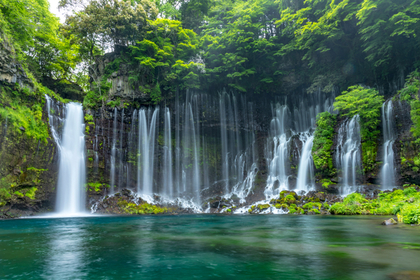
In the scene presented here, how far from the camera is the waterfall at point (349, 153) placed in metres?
20.5

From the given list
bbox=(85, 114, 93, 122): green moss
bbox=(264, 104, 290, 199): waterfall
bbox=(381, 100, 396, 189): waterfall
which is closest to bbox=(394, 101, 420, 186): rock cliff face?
bbox=(381, 100, 396, 189): waterfall

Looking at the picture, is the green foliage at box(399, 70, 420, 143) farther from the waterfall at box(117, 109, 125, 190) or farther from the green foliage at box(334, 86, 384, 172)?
the waterfall at box(117, 109, 125, 190)

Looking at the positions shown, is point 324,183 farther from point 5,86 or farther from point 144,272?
point 5,86

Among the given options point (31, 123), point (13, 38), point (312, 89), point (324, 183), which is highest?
point (13, 38)

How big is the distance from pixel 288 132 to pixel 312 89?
5434 millimetres

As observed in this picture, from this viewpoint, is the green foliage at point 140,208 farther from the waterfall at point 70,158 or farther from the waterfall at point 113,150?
the waterfall at point 70,158

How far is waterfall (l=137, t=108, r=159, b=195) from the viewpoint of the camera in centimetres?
2627

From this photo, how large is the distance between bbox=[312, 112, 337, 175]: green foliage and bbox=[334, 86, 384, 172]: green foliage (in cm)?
259

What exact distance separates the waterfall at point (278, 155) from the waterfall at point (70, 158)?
17117 millimetres

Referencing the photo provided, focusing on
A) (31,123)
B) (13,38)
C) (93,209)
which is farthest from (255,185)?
(13,38)

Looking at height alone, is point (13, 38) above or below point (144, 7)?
below

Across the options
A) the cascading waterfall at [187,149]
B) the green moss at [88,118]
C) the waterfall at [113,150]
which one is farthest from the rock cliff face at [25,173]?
the cascading waterfall at [187,149]

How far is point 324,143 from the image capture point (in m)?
22.9

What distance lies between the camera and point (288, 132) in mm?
29078
